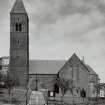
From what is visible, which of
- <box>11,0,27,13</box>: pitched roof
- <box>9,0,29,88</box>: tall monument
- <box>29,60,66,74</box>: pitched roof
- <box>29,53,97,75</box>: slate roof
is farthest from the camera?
<box>29,60,66,74</box>: pitched roof

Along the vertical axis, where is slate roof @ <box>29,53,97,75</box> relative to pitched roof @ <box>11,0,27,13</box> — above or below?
below

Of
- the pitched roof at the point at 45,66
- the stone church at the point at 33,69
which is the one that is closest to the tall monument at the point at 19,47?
the stone church at the point at 33,69

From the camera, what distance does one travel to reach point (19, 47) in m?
74.6

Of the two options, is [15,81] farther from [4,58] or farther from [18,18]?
[4,58]

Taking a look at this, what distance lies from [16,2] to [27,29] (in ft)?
24.4

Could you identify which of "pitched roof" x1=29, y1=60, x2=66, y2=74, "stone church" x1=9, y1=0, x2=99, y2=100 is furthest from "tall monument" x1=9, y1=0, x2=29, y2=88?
"pitched roof" x1=29, y1=60, x2=66, y2=74

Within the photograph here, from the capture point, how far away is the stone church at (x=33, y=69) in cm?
7456

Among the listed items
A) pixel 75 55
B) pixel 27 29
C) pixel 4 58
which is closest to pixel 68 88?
pixel 75 55

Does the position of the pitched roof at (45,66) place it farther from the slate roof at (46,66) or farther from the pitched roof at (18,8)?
the pitched roof at (18,8)

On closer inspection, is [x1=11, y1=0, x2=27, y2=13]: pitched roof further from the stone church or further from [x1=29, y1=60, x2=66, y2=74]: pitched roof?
[x1=29, y1=60, x2=66, y2=74]: pitched roof

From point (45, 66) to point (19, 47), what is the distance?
995 centimetres

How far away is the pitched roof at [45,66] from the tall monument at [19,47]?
415 cm

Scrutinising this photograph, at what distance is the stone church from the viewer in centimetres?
7456

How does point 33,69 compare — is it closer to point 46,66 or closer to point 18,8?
point 46,66
